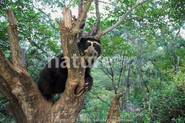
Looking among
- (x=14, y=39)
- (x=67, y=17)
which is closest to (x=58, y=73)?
(x=14, y=39)

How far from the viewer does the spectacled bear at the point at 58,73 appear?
2770mm

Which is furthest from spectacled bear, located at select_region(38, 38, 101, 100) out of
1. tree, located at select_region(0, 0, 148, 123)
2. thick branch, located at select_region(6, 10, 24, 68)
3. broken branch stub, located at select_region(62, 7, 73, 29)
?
broken branch stub, located at select_region(62, 7, 73, 29)

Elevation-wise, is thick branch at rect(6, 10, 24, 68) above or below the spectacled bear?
above

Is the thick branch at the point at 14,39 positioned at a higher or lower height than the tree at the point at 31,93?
higher

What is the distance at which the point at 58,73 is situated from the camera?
293cm

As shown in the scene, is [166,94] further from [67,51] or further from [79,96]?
[67,51]

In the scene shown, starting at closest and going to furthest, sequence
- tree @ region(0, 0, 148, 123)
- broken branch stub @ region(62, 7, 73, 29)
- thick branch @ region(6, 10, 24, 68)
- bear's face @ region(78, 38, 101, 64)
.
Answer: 1. broken branch stub @ region(62, 7, 73, 29)
2. tree @ region(0, 0, 148, 123)
3. thick branch @ region(6, 10, 24, 68)
4. bear's face @ region(78, 38, 101, 64)

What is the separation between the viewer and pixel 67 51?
177 cm

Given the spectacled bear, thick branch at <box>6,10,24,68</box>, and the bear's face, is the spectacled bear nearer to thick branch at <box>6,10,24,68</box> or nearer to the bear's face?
the bear's face

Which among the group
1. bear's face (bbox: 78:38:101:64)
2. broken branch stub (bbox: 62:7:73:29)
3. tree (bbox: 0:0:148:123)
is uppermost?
broken branch stub (bbox: 62:7:73:29)

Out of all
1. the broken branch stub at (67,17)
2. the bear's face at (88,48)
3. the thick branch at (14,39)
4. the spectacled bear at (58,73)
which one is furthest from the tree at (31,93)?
the bear's face at (88,48)

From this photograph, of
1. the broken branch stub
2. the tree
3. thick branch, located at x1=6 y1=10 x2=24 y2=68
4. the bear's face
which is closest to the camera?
the broken branch stub

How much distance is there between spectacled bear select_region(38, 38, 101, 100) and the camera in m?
2.77

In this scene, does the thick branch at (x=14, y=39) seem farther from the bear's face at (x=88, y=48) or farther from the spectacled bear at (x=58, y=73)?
the bear's face at (x=88, y=48)
